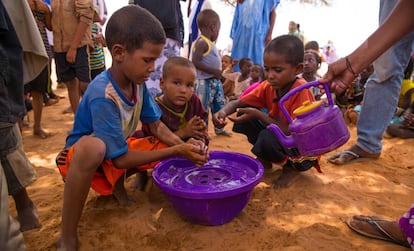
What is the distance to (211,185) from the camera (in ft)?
6.12

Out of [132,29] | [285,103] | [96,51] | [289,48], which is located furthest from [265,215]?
[96,51]

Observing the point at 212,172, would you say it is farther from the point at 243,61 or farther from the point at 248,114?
the point at 243,61

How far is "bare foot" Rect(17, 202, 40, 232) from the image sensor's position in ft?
5.84

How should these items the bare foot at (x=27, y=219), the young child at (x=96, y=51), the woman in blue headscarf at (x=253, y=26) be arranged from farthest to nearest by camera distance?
the woman in blue headscarf at (x=253, y=26) < the young child at (x=96, y=51) < the bare foot at (x=27, y=219)

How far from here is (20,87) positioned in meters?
1.60

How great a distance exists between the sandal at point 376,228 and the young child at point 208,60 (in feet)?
6.85

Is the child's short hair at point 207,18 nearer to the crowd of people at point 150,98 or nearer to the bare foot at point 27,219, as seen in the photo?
the crowd of people at point 150,98

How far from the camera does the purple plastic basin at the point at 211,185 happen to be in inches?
63.3

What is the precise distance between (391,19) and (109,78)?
56.2 inches

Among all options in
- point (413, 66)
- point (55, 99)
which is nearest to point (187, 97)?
point (413, 66)

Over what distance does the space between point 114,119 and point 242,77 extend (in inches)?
187

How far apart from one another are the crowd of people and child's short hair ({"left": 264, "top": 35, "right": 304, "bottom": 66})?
10 mm

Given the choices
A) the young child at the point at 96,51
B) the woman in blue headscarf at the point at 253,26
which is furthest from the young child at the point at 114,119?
the woman in blue headscarf at the point at 253,26

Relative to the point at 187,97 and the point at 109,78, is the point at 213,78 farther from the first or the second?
the point at 109,78
